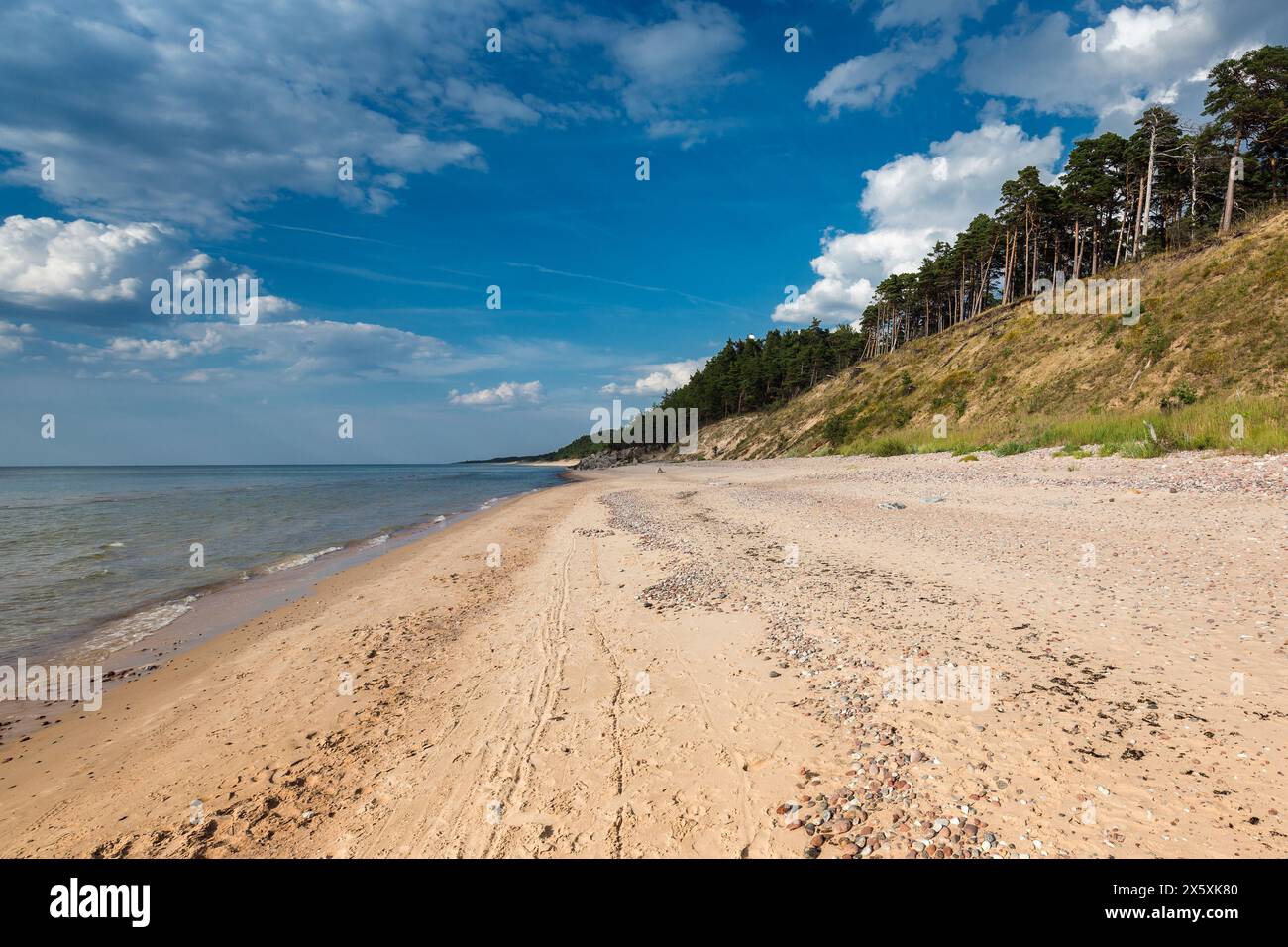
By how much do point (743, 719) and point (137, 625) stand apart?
14262 mm

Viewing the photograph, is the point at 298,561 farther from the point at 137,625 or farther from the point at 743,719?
the point at 743,719

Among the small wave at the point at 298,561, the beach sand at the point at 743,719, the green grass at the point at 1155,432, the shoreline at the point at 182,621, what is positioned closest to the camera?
the beach sand at the point at 743,719

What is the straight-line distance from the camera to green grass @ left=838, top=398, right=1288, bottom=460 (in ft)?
58.3

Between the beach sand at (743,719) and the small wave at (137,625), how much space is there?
2292 millimetres

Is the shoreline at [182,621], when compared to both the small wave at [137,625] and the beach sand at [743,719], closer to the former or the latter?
the small wave at [137,625]

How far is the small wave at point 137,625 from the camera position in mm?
11016

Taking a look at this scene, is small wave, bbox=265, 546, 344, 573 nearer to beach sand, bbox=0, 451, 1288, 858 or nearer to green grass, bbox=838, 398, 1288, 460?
beach sand, bbox=0, 451, 1288, 858

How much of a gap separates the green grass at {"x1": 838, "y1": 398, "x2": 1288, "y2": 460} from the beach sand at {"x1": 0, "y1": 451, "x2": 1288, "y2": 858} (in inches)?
277

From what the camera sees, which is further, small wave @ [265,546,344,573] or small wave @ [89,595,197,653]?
small wave @ [265,546,344,573]

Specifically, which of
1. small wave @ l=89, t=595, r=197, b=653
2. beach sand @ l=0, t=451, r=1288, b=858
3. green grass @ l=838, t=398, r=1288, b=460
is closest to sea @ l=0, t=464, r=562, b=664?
small wave @ l=89, t=595, r=197, b=653

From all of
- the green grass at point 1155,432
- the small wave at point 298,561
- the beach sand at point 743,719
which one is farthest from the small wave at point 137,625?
the green grass at point 1155,432

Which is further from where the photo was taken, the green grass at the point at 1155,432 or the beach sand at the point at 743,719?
the green grass at the point at 1155,432

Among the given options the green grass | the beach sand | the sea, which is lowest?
the sea
